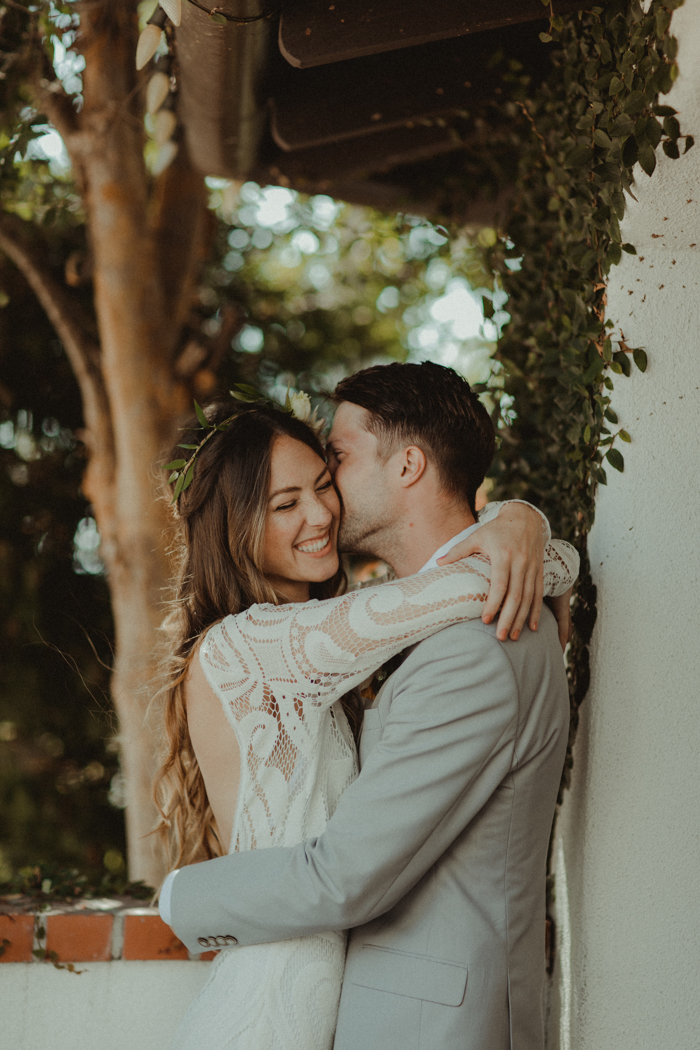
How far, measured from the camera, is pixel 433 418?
2.03 meters

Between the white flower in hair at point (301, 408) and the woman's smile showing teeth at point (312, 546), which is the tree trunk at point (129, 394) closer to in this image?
the white flower in hair at point (301, 408)

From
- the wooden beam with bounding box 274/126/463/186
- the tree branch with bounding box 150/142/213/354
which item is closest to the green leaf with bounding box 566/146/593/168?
the wooden beam with bounding box 274/126/463/186

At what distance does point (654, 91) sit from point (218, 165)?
6.80ft

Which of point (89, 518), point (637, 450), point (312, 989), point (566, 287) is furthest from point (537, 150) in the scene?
point (89, 518)

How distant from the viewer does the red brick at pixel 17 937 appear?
198 centimetres

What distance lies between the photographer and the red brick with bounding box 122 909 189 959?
2.03 metres

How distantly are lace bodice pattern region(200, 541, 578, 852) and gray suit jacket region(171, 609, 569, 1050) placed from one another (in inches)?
2.8

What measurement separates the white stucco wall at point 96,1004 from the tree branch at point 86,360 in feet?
7.52

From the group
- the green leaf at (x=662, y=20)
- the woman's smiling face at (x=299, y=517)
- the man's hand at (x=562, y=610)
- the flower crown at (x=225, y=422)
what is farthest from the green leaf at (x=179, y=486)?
the green leaf at (x=662, y=20)

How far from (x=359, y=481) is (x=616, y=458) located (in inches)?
23.2

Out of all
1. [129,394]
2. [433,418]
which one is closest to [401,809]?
[433,418]

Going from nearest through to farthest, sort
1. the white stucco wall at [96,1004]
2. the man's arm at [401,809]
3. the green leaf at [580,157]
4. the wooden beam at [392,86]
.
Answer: the man's arm at [401,809] → the green leaf at [580,157] → the white stucco wall at [96,1004] → the wooden beam at [392,86]

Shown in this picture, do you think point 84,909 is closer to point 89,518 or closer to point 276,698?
point 276,698

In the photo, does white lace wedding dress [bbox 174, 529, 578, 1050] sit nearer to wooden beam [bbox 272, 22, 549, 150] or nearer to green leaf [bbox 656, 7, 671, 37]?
green leaf [bbox 656, 7, 671, 37]
